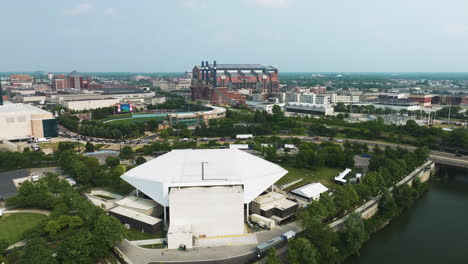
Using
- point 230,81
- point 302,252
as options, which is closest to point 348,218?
point 302,252

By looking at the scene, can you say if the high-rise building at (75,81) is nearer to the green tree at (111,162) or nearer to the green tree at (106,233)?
the green tree at (111,162)

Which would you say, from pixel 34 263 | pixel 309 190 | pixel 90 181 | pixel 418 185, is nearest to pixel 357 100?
pixel 418 185

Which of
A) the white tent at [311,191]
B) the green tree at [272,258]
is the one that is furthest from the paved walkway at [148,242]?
the white tent at [311,191]

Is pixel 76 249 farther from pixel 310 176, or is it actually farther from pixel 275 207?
pixel 310 176

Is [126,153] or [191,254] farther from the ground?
[126,153]

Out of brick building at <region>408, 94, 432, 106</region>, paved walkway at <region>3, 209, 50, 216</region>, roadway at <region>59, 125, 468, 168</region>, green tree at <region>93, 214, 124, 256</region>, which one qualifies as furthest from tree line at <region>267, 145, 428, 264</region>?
brick building at <region>408, 94, 432, 106</region>

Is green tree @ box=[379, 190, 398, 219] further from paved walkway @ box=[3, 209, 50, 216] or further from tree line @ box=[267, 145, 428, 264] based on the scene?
paved walkway @ box=[3, 209, 50, 216]
